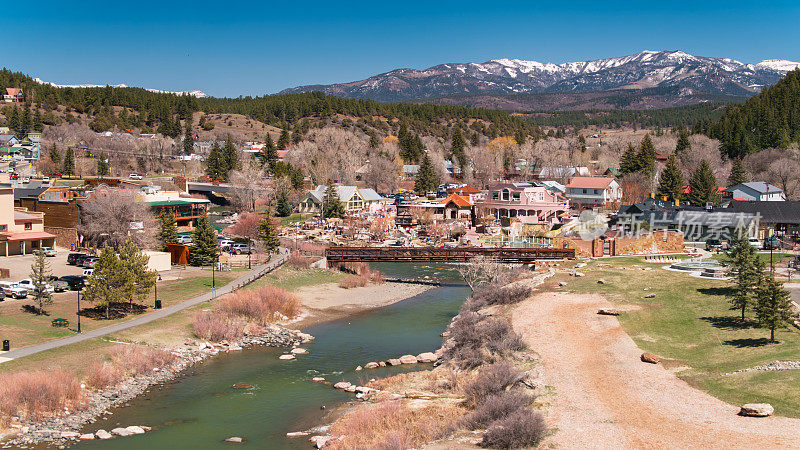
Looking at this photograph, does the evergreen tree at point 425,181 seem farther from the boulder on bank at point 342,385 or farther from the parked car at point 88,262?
the boulder on bank at point 342,385

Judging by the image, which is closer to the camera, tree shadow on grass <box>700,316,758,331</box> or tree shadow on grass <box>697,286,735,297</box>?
Result: tree shadow on grass <box>700,316,758,331</box>

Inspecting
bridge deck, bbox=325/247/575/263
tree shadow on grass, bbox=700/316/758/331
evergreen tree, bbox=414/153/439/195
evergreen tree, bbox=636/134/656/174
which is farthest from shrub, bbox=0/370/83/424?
evergreen tree, bbox=636/134/656/174

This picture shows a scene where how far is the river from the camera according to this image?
26.6 meters

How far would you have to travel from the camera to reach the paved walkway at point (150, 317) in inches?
1280

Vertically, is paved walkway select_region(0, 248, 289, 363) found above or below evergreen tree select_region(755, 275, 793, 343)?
below

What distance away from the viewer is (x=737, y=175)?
9856 centimetres

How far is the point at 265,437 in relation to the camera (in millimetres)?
26484

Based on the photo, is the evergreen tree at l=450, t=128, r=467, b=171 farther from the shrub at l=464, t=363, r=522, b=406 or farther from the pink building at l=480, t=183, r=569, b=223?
the shrub at l=464, t=363, r=522, b=406

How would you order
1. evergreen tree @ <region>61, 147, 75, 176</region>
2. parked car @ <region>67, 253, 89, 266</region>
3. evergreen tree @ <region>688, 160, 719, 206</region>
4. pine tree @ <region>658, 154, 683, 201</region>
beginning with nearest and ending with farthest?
parked car @ <region>67, 253, 89, 266</region> → evergreen tree @ <region>688, 160, 719, 206</region> → pine tree @ <region>658, 154, 683, 201</region> → evergreen tree @ <region>61, 147, 75, 176</region>

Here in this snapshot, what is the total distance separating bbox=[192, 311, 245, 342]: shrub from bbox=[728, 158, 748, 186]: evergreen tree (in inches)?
3147

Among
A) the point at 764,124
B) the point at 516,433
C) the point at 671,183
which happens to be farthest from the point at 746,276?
the point at 764,124

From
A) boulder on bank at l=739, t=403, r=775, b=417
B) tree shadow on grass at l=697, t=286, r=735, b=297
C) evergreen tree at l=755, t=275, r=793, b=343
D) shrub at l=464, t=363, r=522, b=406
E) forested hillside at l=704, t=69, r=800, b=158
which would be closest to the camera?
boulder on bank at l=739, t=403, r=775, b=417

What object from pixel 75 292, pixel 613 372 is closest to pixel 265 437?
pixel 613 372

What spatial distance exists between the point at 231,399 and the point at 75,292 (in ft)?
64.7
